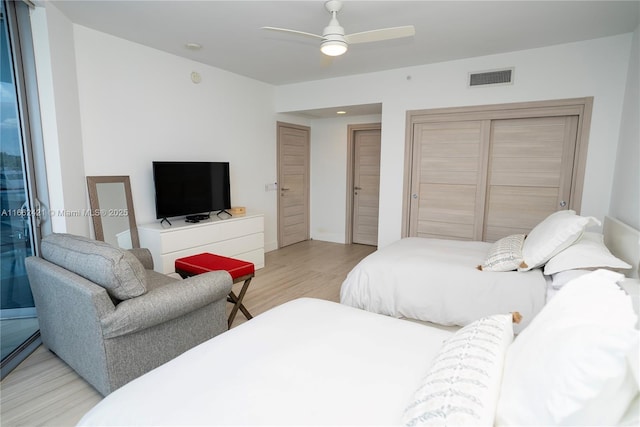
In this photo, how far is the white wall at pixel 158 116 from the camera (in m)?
3.31

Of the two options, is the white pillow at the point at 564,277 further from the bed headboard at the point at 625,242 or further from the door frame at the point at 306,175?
the door frame at the point at 306,175

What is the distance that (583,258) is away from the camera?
212 cm

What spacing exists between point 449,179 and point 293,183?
106 inches

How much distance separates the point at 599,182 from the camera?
3.53 metres

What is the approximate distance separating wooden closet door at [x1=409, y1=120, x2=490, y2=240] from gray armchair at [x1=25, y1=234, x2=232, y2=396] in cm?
302

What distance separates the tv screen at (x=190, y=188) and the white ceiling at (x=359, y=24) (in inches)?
51.3

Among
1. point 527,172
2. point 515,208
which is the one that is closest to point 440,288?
point 515,208

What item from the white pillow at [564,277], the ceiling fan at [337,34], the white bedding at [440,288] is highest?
the ceiling fan at [337,34]

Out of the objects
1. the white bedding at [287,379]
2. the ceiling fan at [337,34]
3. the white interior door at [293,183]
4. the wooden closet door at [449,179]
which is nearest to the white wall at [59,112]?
the ceiling fan at [337,34]

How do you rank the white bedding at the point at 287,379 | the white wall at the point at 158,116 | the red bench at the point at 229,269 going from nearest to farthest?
the white bedding at the point at 287,379
the red bench at the point at 229,269
the white wall at the point at 158,116

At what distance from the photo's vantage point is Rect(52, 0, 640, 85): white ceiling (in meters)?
2.72

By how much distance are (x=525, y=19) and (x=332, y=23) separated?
5.67 ft

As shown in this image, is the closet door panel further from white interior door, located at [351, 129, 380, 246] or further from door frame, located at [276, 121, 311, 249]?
door frame, located at [276, 121, 311, 249]

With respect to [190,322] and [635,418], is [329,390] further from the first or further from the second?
[190,322]
